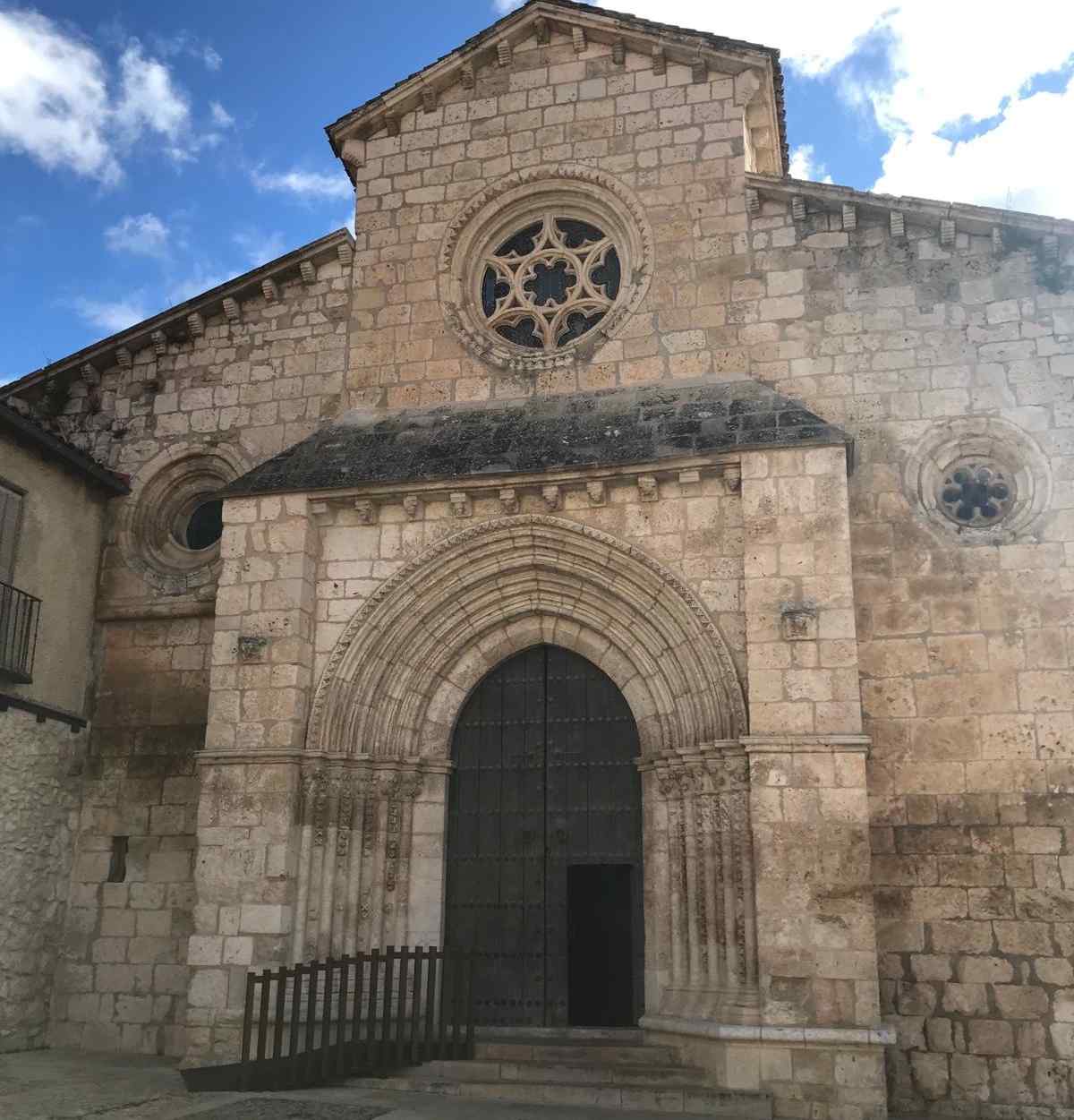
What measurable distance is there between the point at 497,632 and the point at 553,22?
5.95 metres

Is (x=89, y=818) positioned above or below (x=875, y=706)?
below

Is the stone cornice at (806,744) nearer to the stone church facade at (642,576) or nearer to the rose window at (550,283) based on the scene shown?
the stone church facade at (642,576)

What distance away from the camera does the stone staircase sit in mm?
7812

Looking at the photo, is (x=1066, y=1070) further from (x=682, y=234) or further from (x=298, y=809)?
(x=682, y=234)

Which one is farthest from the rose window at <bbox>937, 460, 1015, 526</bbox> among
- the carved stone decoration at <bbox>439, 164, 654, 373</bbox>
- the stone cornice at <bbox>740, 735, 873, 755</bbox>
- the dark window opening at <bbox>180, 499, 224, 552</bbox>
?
the dark window opening at <bbox>180, 499, 224, 552</bbox>

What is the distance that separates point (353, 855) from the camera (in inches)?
374

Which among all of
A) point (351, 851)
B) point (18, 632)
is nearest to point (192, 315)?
point (18, 632)

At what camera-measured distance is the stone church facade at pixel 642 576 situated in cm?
851

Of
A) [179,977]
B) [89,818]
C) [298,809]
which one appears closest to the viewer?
[298,809]

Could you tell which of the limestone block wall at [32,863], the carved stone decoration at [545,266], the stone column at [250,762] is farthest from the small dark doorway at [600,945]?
the limestone block wall at [32,863]

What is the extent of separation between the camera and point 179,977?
10.2 m

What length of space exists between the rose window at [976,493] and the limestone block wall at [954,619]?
141 mm

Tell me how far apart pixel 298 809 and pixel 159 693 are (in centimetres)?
244

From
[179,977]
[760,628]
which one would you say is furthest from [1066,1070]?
[179,977]
